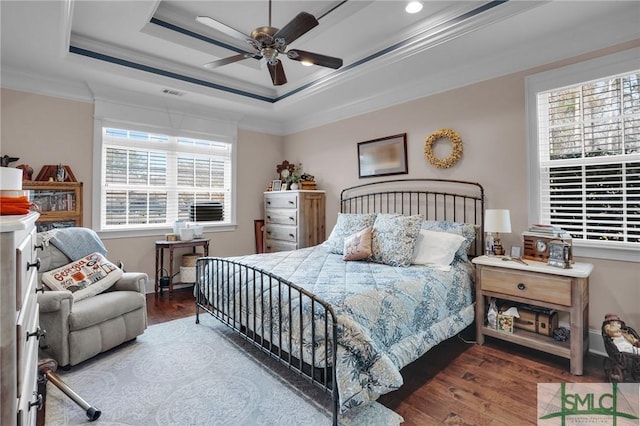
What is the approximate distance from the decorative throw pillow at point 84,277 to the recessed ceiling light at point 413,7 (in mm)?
3520

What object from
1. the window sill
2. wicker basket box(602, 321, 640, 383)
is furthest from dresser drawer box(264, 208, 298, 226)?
wicker basket box(602, 321, 640, 383)

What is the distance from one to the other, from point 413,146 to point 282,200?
7.00 ft

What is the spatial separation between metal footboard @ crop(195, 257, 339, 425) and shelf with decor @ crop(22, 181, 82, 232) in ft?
6.29

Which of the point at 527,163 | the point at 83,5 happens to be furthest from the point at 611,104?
the point at 83,5

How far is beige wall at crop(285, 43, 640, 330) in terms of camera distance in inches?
104

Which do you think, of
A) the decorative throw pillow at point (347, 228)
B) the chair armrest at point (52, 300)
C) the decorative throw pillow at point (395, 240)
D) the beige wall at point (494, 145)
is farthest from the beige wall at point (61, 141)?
the beige wall at point (494, 145)

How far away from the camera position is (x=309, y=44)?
3.52 m

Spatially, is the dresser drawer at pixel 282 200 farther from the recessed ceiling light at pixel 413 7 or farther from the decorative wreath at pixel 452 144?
the recessed ceiling light at pixel 413 7

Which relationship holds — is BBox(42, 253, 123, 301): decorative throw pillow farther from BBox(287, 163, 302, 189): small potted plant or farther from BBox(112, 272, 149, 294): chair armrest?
BBox(287, 163, 302, 189): small potted plant

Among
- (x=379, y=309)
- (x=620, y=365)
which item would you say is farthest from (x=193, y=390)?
(x=620, y=365)

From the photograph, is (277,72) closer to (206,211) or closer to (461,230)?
(461,230)

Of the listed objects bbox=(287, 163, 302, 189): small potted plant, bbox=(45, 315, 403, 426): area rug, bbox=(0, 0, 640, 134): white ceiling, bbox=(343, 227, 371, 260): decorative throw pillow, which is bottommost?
bbox=(45, 315, 403, 426): area rug

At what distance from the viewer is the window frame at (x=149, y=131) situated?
4.09m

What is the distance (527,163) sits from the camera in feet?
10.0
